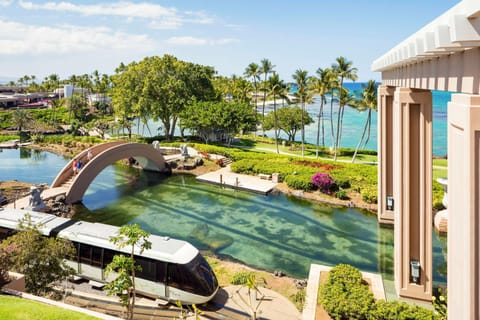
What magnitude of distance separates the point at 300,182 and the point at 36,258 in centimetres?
2071

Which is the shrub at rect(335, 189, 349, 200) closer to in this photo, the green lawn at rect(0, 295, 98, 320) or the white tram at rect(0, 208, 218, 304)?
the white tram at rect(0, 208, 218, 304)

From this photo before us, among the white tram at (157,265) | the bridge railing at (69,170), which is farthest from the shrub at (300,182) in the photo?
the white tram at (157,265)

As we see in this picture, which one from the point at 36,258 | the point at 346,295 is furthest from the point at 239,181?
the point at 36,258

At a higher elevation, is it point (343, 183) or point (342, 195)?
point (343, 183)

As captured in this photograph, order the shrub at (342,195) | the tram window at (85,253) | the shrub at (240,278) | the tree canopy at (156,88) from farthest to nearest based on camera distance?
the tree canopy at (156,88)
the shrub at (342,195)
the shrub at (240,278)
the tram window at (85,253)

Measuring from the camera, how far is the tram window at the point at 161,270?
42.5ft

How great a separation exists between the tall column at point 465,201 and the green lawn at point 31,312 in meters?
7.78

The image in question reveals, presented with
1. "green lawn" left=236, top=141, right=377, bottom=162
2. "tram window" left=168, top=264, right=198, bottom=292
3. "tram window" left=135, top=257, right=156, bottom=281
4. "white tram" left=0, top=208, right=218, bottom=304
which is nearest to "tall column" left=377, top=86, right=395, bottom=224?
"white tram" left=0, top=208, right=218, bottom=304

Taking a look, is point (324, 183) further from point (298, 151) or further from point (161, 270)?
point (298, 151)

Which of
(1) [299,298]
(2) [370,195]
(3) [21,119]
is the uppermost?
(3) [21,119]

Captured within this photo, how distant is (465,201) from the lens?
497 cm

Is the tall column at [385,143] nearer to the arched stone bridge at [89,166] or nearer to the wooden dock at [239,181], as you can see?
the wooden dock at [239,181]

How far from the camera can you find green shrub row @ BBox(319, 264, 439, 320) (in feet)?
34.7

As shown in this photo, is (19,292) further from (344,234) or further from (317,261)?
(344,234)
